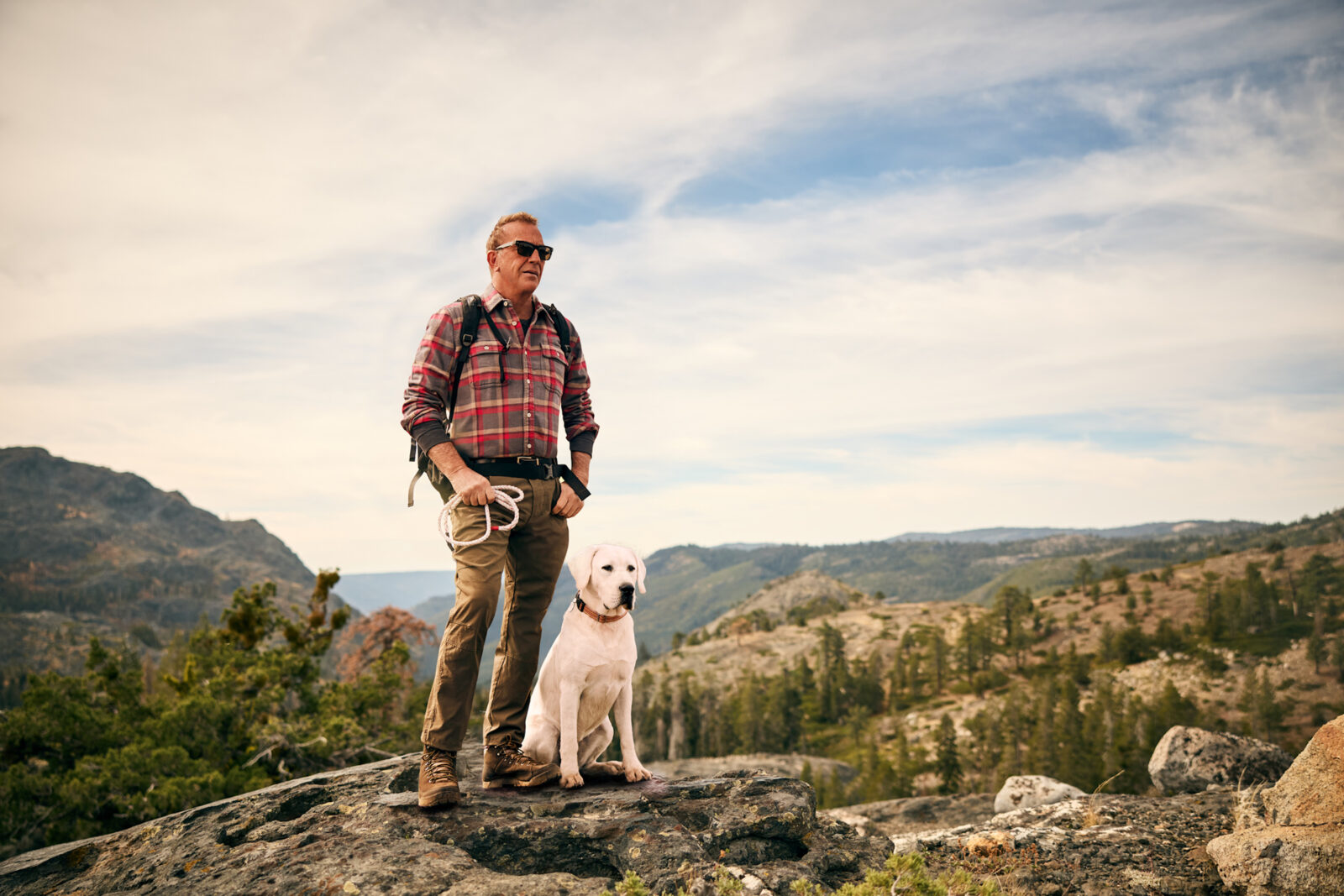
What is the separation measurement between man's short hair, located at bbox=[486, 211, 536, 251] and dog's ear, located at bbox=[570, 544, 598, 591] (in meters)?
3.02

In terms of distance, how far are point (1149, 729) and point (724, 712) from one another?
229 feet

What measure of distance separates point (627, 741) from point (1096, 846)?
570cm

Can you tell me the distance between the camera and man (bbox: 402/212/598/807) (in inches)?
254

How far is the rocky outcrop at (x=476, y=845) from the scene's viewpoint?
5.45 metres

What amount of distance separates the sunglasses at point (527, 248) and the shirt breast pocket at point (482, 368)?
903 millimetres

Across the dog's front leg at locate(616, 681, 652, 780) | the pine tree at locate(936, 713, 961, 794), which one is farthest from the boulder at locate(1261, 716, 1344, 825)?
the pine tree at locate(936, 713, 961, 794)

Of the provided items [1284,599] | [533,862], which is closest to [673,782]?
[533,862]

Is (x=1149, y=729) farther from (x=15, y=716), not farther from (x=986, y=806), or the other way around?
(x=15, y=716)

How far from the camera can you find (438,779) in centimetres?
644

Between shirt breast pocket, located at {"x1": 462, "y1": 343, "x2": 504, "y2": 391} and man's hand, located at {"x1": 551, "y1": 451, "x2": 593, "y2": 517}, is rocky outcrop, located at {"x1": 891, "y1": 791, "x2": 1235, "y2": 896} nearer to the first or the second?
man's hand, located at {"x1": 551, "y1": 451, "x2": 593, "y2": 517}

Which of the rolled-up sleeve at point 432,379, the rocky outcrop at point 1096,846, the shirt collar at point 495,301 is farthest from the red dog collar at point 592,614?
the rocky outcrop at point 1096,846

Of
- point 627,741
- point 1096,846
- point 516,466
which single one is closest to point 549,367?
point 516,466

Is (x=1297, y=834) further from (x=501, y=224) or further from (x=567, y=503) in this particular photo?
(x=501, y=224)

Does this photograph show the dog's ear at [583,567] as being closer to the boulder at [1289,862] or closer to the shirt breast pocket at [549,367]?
the shirt breast pocket at [549,367]
